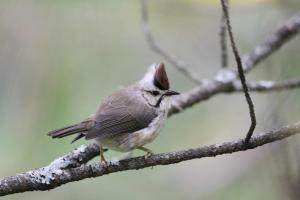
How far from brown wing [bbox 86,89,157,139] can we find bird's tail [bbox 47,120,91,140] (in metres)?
0.07

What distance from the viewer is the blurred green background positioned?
4121 millimetres

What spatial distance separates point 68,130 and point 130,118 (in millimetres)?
444

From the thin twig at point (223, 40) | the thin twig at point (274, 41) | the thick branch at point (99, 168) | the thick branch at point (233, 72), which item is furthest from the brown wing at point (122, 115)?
the thin twig at point (274, 41)

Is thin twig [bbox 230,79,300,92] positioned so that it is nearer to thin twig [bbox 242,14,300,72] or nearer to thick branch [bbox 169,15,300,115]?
thick branch [bbox 169,15,300,115]

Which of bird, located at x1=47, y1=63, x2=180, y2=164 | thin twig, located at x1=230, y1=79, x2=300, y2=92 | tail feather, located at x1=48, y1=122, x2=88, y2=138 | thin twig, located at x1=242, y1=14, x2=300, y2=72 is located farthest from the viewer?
thin twig, located at x1=242, y1=14, x2=300, y2=72

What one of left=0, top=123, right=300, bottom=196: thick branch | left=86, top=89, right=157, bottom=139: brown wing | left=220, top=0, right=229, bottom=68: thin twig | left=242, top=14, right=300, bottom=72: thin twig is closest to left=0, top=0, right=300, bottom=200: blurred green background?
left=242, top=14, right=300, bottom=72: thin twig

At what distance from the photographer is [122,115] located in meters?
3.62

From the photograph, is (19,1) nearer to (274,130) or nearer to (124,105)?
(124,105)

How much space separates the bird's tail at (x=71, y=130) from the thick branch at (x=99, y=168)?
22 centimetres

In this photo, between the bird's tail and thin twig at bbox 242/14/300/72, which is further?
thin twig at bbox 242/14/300/72

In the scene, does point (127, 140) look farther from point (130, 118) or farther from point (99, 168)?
point (99, 168)

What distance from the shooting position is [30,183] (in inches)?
117

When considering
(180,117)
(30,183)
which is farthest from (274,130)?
(180,117)

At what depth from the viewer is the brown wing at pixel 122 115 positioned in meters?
3.44
